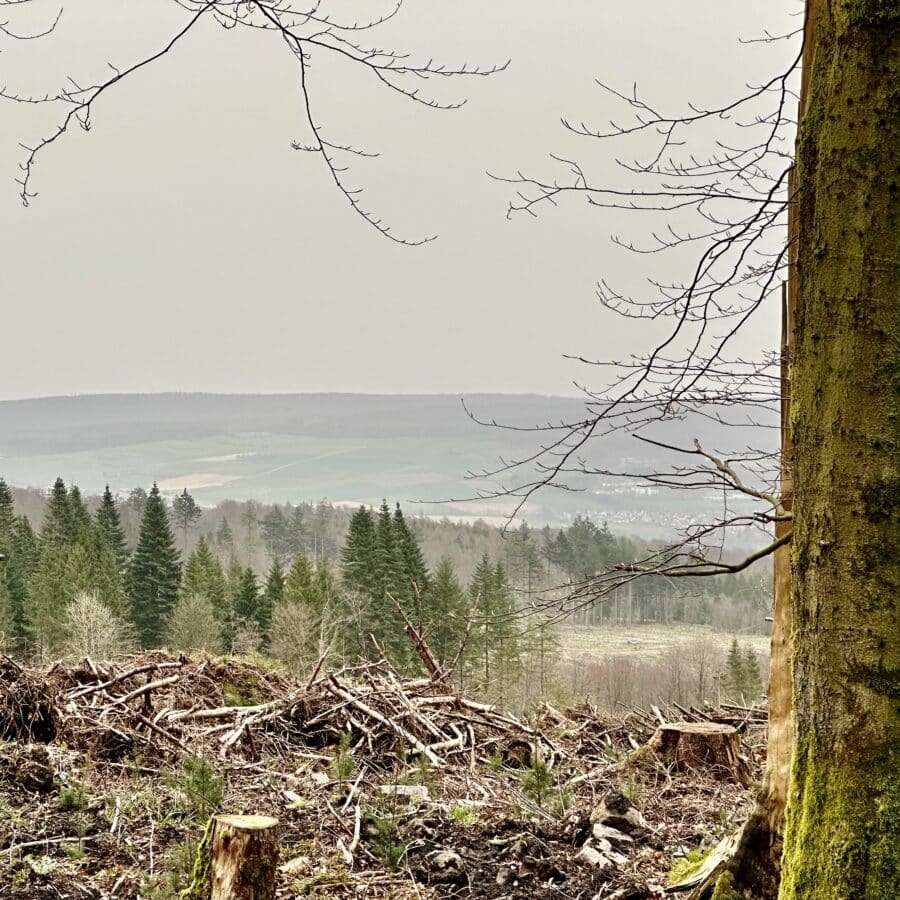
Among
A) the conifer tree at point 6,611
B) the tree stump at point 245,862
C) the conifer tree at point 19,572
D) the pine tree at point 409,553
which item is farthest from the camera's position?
the conifer tree at point 19,572

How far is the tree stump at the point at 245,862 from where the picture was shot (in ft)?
11.9

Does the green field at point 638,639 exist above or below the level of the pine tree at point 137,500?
below

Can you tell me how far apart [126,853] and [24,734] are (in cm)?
187

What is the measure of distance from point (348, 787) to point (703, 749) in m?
2.67

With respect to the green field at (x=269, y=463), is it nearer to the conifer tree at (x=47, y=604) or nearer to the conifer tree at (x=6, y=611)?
the conifer tree at (x=47, y=604)

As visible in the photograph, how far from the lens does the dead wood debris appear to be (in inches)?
166

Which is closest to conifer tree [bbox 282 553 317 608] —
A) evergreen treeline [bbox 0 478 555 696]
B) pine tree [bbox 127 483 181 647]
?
evergreen treeline [bbox 0 478 555 696]

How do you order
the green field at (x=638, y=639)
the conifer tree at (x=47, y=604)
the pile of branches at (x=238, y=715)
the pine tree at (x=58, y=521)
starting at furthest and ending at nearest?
1. the green field at (x=638, y=639)
2. the pine tree at (x=58, y=521)
3. the conifer tree at (x=47, y=604)
4. the pile of branches at (x=238, y=715)

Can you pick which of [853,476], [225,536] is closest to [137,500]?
[225,536]

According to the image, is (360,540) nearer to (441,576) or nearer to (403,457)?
(441,576)

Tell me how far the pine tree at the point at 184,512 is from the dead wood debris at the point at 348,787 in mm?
86591

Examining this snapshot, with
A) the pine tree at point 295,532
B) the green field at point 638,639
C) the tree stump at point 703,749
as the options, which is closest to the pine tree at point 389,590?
the green field at point 638,639

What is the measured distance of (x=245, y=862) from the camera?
3.62 metres

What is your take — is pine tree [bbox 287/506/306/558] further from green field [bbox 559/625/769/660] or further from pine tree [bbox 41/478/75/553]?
pine tree [bbox 41/478/75/553]
